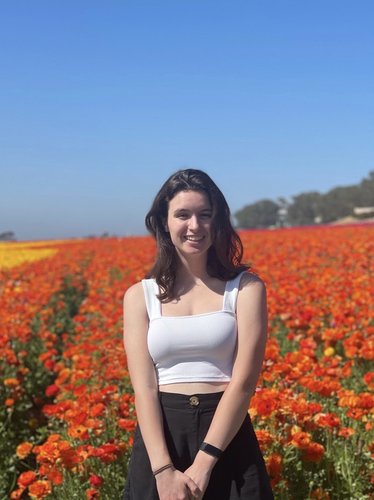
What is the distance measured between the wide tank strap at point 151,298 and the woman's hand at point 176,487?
0.53 m

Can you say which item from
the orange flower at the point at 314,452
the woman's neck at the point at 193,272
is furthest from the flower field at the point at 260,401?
the woman's neck at the point at 193,272

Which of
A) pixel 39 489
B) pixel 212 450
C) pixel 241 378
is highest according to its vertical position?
pixel 241 378

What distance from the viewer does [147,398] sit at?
229 cm

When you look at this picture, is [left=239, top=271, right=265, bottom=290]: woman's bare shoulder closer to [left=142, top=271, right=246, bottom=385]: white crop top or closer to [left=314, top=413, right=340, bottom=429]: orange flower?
[left=142, top=271, right=246, bottom=385]: white crop top

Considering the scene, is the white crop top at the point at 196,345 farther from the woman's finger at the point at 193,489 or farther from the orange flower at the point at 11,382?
the orange flower at the point at 11,382

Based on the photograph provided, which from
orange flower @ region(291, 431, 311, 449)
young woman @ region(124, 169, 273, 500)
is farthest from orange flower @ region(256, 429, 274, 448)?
young woman @ region(124, 169, 273, 500)

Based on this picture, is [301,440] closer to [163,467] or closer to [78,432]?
[163,467]

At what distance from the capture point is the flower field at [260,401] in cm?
311

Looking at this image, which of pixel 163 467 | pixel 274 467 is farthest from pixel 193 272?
pixel 274 467

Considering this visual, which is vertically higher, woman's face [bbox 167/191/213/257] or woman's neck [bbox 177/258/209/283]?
woman's face [bbox 167/191/213/257]

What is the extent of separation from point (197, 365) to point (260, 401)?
811 millimetres

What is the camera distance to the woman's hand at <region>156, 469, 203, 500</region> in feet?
7.10

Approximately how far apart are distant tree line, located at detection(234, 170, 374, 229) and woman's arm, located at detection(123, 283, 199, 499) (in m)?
66.9

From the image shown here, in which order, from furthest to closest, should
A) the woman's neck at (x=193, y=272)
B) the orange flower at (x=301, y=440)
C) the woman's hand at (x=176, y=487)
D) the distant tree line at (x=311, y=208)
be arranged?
the distant tree line at (x=311, y=208) → the orange flower at (x=301, y=440) → the woman's neck at (x=193, y=272) → the woman's hand at (x=176, y=487)
